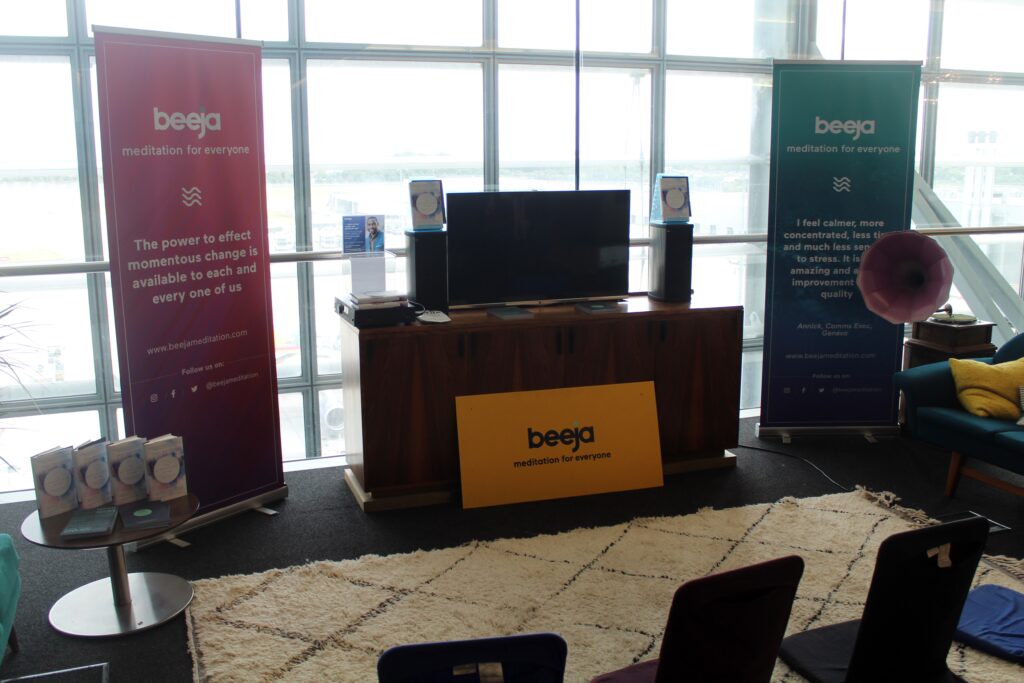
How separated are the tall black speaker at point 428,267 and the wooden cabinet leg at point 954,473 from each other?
2.82 meters

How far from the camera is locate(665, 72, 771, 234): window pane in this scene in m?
7.05

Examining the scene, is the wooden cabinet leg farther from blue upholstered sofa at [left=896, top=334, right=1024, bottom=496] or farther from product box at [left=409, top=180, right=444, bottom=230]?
product box at [left=409, top=180, right=444, bottom=230]

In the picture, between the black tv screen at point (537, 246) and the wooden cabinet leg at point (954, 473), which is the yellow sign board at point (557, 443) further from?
the wooden cabinet leg at point (954, 473)

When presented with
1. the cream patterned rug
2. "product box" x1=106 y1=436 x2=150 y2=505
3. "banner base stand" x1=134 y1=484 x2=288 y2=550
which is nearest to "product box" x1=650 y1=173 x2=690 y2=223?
the cream patterned rug

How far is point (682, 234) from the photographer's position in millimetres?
5102

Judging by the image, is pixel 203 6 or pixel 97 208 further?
pixel 97 208

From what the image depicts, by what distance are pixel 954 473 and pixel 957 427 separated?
0.25 metres

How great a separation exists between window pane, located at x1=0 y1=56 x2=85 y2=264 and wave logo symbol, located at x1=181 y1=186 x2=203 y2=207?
88.1 inches

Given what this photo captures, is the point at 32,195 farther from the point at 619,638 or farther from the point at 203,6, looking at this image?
the point at 619,638

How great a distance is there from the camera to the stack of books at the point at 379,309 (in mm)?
4398

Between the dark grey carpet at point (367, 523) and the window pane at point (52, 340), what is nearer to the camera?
the dark grey carpet at point (367, 523)

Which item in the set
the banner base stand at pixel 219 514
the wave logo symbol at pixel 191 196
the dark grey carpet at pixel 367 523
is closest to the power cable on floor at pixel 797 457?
the dark grey carpet at pixel 367 523

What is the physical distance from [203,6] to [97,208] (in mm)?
1551

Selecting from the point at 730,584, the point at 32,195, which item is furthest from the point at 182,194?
the point at 730,584
